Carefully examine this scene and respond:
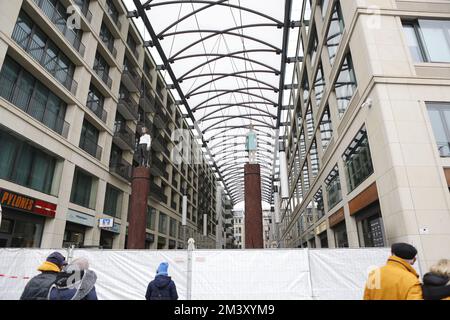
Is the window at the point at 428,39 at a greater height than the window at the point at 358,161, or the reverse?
the window at the point at 428,39

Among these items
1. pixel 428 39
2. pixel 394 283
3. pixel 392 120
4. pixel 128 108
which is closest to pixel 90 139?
pixel 128 108

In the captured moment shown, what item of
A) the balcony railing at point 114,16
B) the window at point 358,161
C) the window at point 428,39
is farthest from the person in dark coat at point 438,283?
the balcony railing at point 114,16

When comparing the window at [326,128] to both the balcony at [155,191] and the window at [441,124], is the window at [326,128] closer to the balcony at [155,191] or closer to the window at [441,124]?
the window at [441,124]

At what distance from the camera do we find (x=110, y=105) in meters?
22.7

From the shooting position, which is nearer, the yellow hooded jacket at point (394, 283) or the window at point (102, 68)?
the yellow hooded jacket at point (394, 283)

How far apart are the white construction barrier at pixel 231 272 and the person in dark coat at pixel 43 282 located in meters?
4.41

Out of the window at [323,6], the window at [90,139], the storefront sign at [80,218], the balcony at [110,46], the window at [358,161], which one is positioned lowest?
the storefront sign at [80,218]

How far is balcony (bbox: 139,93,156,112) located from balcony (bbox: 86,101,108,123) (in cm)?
652

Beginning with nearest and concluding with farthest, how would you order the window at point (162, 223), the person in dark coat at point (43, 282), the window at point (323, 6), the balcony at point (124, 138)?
the person in dark coat at point (43, 282)
the window at point (323, 6)
the balcony at point (124, 138)
the window at point (162, 223)

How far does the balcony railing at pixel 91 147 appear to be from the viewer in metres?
19.8

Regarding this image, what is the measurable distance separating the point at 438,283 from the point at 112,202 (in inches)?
902

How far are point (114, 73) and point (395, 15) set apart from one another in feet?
64.1

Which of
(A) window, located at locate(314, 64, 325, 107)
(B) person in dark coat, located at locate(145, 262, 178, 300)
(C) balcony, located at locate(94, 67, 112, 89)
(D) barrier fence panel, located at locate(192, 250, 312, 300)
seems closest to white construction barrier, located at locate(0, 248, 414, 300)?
(D) barrier fence panel, located at locate(192, 250, 312, 300)
